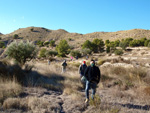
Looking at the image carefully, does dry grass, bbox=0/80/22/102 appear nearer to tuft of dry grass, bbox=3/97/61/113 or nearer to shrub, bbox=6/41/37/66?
tuft of dry grass, bbox=3/97/61/113

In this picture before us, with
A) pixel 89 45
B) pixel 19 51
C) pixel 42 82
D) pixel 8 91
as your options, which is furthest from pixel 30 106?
pixel 89 45

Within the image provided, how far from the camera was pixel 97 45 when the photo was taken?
181 feet

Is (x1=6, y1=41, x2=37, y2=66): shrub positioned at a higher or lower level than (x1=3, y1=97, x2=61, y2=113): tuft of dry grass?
higher

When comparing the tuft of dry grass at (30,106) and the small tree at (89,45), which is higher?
the small tree at (89,45)

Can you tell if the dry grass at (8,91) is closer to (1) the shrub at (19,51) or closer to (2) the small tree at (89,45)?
(1) the shrub at (19,51)

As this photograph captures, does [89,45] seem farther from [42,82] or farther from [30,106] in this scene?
[30,106]

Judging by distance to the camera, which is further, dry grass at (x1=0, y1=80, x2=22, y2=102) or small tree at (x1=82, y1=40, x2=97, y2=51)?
small tree at (x1=82, y1=40, x2=97, y2=51)

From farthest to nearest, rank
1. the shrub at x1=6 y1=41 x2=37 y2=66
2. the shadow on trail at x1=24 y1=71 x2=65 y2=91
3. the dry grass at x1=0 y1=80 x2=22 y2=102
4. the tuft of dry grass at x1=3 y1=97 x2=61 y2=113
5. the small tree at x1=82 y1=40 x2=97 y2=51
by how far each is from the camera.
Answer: the small tree at x1=82 y1=40 x2=97 y2=51, the shrub at x1=6 y1=41 x2=37 y2=66, the shadow on trail at x1=24 y1=71 x2=65 y2=91, the dry grass at x1=0 y1=80 x2=22 y2=102, the tuft of dry grass at x1=3 y1=97 x2=61 y2=113

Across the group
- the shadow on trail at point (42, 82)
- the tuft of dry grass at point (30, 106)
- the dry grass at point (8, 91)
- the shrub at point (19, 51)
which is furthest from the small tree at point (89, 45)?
the tuft of dry grass at point (30, 106)

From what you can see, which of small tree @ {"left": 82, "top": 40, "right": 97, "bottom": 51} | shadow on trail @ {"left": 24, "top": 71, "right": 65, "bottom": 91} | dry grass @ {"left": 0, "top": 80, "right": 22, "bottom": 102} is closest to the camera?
dry grass @ {"left": 0, "top": 80, "right": 22, "bottom": 102}

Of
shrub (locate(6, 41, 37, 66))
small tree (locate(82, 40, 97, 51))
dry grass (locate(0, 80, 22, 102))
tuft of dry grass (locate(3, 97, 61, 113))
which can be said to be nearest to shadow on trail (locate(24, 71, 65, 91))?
dry grass (locate(0, 80, 22, 102))

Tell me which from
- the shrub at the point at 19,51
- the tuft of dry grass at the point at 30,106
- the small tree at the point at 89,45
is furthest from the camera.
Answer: the small tree at the point at 89,45

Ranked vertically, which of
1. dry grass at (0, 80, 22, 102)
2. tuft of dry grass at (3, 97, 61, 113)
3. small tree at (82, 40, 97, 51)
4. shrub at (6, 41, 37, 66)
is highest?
small tree at (82, 40, 97, 51)

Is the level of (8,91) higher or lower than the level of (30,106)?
higher
